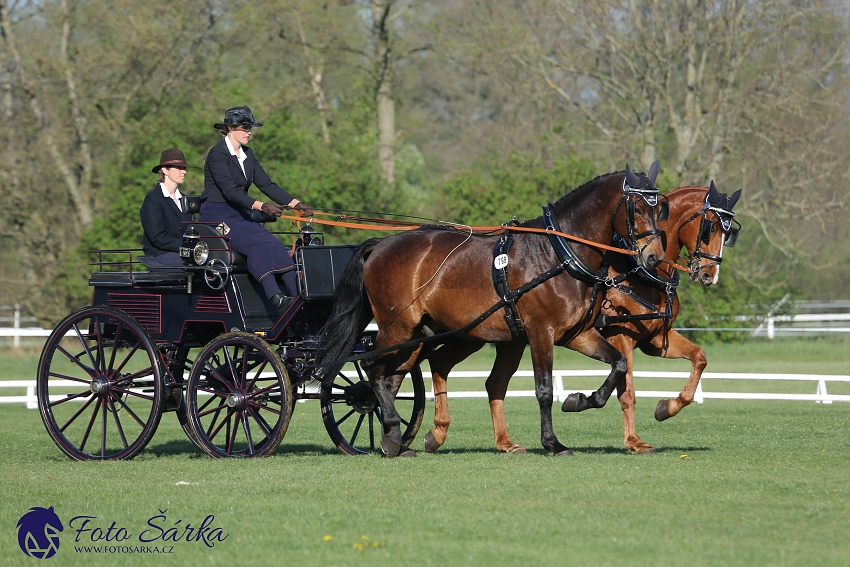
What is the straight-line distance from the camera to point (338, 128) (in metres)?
27.6

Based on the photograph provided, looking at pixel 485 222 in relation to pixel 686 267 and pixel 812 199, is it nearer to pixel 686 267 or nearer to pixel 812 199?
pixel 812 199

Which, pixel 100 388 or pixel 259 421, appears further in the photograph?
pixel 100 388

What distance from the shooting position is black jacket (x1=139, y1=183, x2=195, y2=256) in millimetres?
9391

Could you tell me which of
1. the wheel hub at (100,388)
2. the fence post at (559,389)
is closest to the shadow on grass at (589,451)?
the wheel hub at (100,388)

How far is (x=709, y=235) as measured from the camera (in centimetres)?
891

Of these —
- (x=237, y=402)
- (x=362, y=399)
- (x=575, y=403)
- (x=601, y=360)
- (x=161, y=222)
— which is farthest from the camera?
(x=161, y=222)

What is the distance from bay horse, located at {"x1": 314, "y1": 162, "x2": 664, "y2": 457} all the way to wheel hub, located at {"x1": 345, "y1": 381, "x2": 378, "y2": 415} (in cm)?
32

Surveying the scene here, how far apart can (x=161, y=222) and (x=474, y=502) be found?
4.47 m

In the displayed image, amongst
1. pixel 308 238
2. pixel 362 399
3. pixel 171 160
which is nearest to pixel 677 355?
pixel 362 399

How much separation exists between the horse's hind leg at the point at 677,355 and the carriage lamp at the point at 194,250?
12.6 feet

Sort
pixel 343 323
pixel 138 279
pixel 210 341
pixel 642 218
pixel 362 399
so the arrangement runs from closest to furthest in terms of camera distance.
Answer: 1. pixel 642 218
2. pixel 343 323
3. pixel 210 341
4. pixel 138 279
5. pixel 362 399

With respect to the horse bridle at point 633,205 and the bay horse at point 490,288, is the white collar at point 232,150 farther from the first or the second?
the horse bridle at point 633,205

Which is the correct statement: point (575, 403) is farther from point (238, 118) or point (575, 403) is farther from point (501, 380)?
point (238, 118)

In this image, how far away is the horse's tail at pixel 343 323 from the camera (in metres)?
8.78
